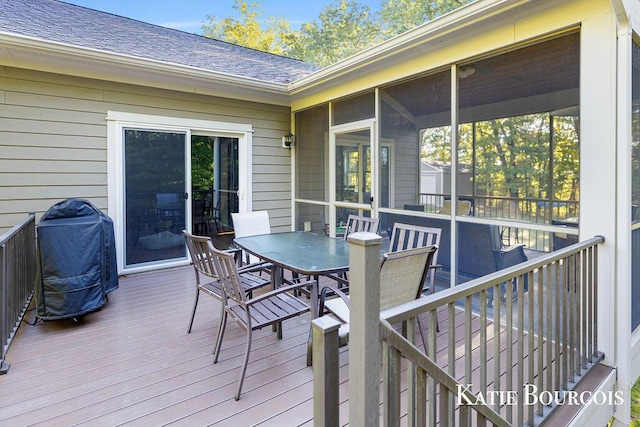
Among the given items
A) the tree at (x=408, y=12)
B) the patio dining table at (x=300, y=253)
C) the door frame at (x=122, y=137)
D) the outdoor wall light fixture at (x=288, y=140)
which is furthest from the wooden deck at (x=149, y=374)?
the tree at (x=408, y=12)

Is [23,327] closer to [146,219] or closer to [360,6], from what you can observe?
[146,219]

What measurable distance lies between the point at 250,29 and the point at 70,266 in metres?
16.6

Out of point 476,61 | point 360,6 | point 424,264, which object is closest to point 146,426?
point 424,264

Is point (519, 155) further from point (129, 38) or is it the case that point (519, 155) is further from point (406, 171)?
point (129, 38)

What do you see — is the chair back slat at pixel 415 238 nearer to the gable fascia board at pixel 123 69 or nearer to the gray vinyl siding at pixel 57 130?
the gable fascia board at pixel 123 69

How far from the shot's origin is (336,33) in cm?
1897

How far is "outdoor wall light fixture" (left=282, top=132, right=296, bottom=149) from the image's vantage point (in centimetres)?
624

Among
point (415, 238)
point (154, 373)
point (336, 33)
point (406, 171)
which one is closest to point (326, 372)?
point (154, 373)

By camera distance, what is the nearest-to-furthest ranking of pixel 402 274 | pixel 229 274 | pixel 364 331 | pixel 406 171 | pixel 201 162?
pixel 364 331 → pixel 402 274 → pixel 229 274 → pixel 406 171 → pixel 201 162

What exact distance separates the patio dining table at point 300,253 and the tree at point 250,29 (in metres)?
15.2

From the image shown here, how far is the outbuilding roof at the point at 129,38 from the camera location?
443 centimetres

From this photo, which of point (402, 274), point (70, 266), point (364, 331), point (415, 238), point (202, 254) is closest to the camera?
point (364, 331)

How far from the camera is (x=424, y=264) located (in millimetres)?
2422

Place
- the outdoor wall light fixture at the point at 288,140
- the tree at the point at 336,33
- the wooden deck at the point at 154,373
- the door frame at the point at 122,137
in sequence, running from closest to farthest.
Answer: the wooden deck at the point at 154,373 < the door frame at the point at 122,137 < the outdoor wall light fixture at the point at 288,140 < the tree at the point at 336,33
